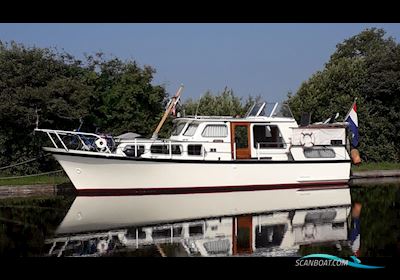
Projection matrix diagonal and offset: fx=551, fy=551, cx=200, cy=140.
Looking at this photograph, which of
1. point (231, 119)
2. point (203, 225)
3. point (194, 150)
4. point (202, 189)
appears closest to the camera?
point (203, 225)

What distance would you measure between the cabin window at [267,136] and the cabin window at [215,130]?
1054 millimetres

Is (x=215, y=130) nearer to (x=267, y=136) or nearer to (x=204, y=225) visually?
(x=267, y=136)

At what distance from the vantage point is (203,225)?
405 inches

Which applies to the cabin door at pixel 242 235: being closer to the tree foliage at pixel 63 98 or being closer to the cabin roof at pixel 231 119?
the cabin roof at pixel 231 119

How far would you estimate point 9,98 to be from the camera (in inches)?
758

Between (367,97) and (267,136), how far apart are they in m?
10.4

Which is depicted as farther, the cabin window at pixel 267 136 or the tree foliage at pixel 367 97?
the tree foliage at pixel 367 97

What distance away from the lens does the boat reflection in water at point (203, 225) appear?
836 centimetres

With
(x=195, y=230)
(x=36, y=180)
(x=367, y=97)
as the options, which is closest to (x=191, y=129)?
(x=36, y=180)

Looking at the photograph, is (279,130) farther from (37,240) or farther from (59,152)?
(37,240)

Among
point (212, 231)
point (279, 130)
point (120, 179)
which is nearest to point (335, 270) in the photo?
point (212, 231)

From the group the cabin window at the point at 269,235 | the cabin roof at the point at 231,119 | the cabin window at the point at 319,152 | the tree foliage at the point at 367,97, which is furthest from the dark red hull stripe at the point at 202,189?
the tree foliage at the point at 367,97

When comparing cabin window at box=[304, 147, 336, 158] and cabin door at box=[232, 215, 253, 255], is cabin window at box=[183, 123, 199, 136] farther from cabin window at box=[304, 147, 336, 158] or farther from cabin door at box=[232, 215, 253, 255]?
cabin door at box=[232, 215, 253, 255]

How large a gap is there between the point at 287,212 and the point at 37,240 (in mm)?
5366
